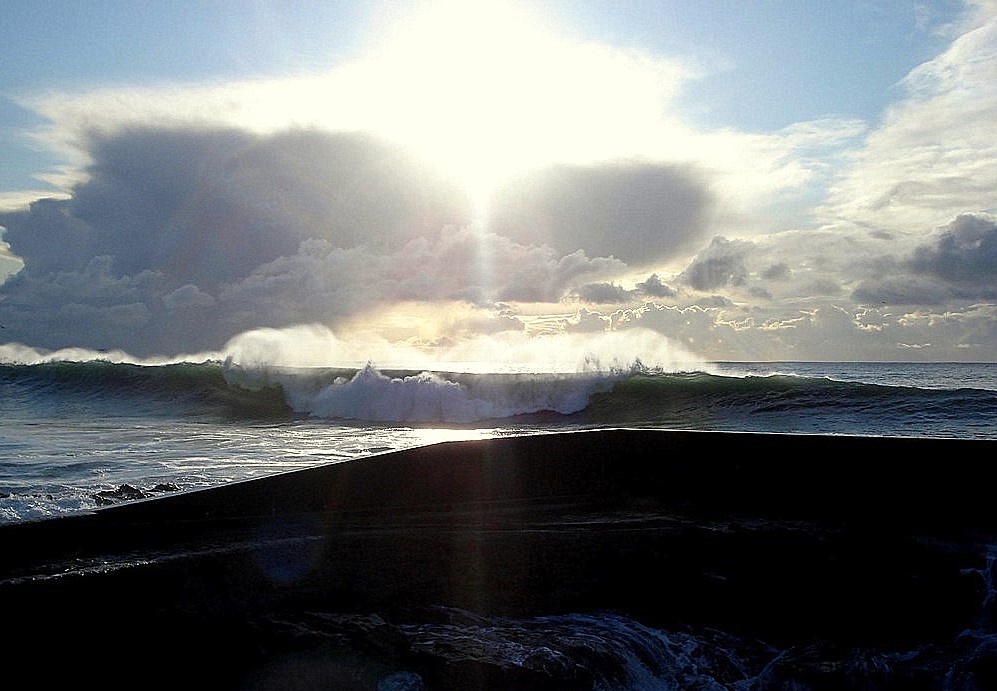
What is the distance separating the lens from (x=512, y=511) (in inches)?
202

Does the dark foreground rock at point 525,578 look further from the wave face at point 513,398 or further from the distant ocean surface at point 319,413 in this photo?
the wave face at point 513,398

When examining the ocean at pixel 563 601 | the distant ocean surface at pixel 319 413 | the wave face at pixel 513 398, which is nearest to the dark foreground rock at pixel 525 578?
the ocean at pixel 563 601

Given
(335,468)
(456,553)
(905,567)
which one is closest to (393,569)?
(456,553)

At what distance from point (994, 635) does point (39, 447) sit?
38.0 feet

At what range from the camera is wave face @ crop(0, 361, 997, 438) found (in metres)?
16.0

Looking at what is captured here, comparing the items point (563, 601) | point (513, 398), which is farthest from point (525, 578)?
point (513, 398)

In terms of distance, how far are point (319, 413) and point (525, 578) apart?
16.4 m

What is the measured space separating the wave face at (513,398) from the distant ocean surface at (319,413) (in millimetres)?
53

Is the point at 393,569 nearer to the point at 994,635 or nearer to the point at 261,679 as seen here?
the point at 261,679

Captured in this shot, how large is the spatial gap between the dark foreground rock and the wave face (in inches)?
365

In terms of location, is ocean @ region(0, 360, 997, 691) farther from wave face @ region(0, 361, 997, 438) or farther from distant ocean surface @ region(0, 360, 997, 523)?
wave face @ region(0, 361, 997, 438)

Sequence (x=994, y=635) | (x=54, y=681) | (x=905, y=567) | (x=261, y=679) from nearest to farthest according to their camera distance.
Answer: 1. (x=54, y=681)
2. (x=261, y=679)
3. (x=994, y=635)
4. (x=905, y=567)

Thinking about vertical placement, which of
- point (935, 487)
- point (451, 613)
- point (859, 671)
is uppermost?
point (935, 487)

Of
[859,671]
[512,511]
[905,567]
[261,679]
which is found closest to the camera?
[261,679]
